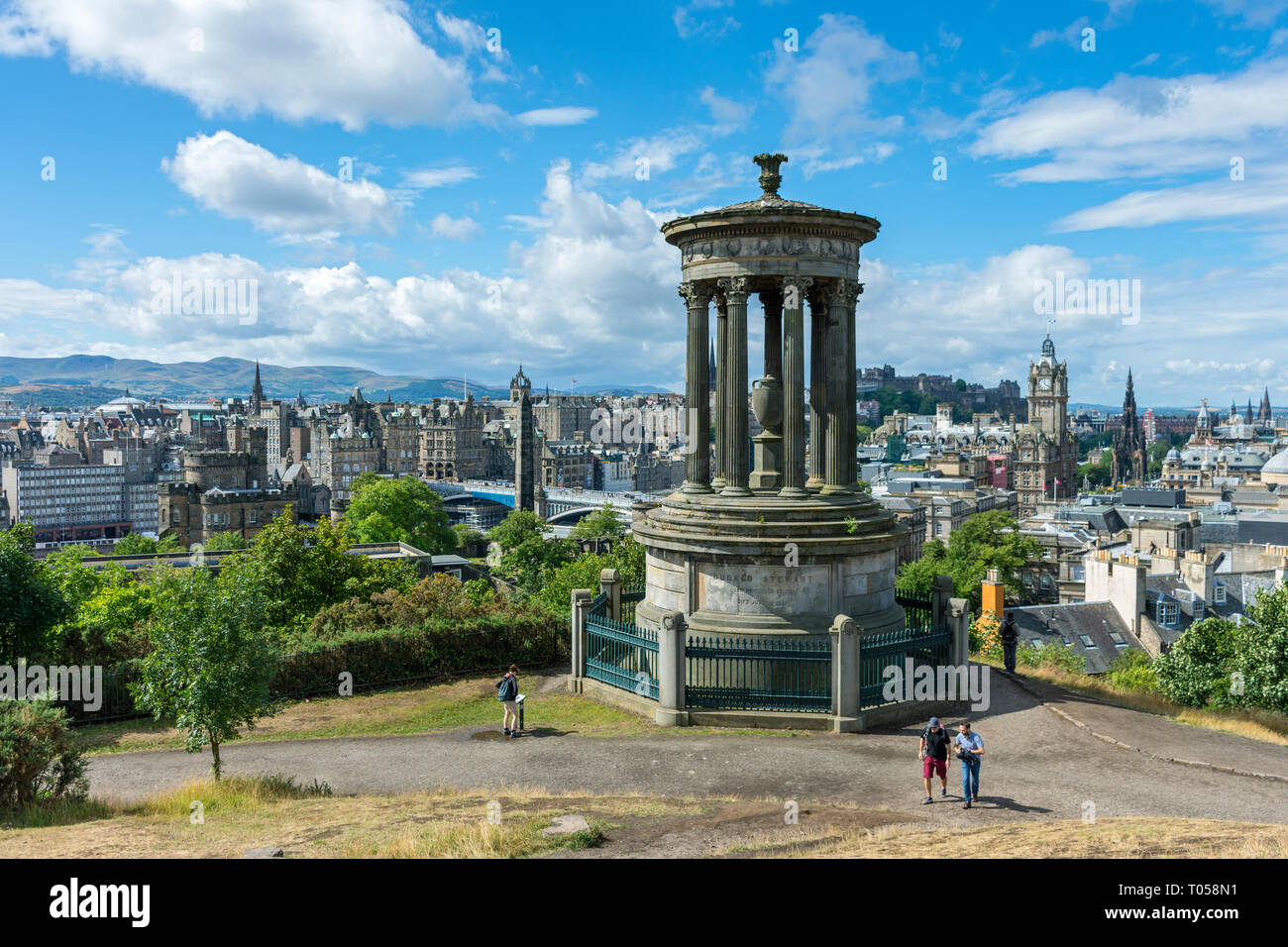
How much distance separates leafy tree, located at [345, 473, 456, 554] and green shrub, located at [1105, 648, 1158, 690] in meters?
54.1

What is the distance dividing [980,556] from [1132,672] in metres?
36.0

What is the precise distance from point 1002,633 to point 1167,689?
37.1 ft

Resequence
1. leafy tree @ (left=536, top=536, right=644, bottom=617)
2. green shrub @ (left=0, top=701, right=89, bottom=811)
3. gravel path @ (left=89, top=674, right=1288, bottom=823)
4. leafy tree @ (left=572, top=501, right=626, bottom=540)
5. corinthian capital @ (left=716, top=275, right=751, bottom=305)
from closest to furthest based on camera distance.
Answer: green shrub @ (left=0, top=701, right=89, bottom=811) < gravel path @ (left=89, top=674, right=1288, bottom=823) < corinthian capital @ (left=716, top=275, right=751, bottom=305) < leafy tree @ (left=536, top=536, right=644, bottom=617) < leafy tree @ (left=572, top=501, right=626, bottom=540)

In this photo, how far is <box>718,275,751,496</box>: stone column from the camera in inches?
890

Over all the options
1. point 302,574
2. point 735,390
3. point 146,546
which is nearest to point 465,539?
point 146,546

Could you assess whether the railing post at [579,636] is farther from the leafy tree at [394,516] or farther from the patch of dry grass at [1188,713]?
the leafy tree at [394,516]

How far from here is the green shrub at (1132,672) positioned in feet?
129

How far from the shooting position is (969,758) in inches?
578

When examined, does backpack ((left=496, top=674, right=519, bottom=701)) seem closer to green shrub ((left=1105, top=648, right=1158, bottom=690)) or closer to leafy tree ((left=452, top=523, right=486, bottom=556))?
green shrub ((left=1105, top=648, right=1158, bottom=690))

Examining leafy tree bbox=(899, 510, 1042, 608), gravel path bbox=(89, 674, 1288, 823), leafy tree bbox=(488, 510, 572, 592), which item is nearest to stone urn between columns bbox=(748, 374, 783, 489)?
gravel path bbox=(89, 674, 1288, 823)

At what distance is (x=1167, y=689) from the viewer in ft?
108

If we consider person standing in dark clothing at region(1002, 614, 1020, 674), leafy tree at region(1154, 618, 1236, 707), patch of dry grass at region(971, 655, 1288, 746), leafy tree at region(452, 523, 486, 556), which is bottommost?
leafy tree at region(452, 523, 486, 556)

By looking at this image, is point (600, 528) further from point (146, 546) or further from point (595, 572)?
point (595, 572)
